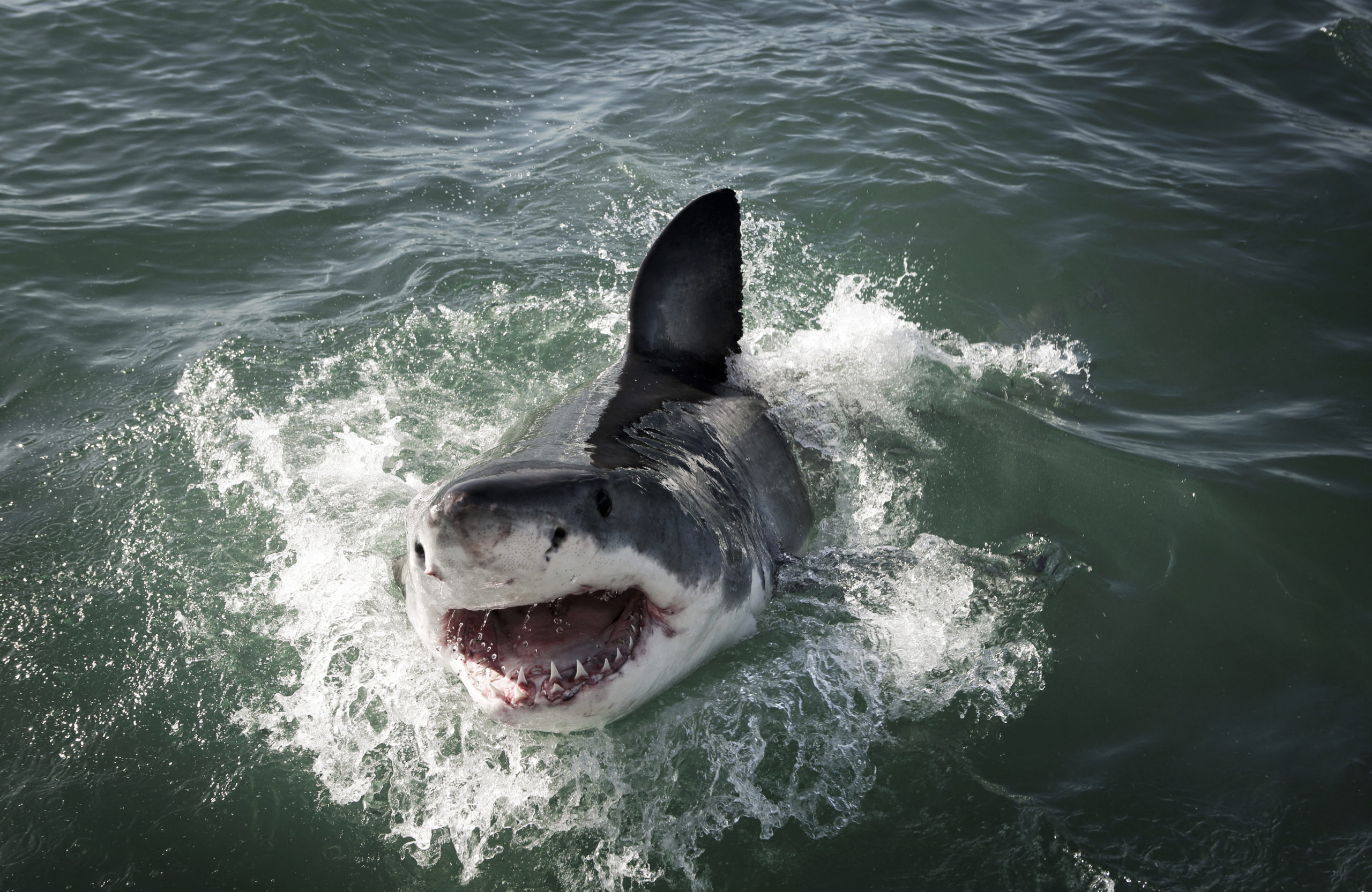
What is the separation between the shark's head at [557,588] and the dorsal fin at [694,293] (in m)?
1.42

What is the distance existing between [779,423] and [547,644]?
1.95 meters

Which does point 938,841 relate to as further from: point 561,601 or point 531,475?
point 531,475

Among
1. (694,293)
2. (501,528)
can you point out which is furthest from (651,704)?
(694,293)

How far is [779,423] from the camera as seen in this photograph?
12.6ft

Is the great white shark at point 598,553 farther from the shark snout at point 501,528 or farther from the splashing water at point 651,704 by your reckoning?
the splashing water at point 651,704

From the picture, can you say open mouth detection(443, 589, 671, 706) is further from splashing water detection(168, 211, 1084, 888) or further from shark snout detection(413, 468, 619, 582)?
splashing water detection(168, 211, 1084, 888)

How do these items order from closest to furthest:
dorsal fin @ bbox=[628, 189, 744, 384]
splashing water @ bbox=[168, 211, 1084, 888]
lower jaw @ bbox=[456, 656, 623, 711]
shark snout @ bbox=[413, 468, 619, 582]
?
shark snout @ bbox=[413, 468, 619, 582], lower jaw @ bbox=[456, 656, 623, 711], splashing water @ bbox=[168, 211, 1084, 888], dorsal fin @ bbox=[628, 189, 744, 384]

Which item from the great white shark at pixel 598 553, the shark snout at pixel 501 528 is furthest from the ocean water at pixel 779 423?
the shark snout at pixel 501 528

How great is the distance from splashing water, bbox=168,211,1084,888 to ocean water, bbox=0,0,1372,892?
17mm

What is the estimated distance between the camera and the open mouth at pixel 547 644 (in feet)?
6.75

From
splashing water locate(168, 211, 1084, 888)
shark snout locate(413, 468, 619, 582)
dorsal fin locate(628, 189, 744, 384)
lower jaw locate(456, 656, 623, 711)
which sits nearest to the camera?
shark snout locate(413, 468, 619, 582)

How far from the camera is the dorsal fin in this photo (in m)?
3.74

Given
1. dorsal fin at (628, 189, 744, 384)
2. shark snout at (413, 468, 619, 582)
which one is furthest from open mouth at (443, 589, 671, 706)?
dorsal fin at (628, 189, 744, 384)

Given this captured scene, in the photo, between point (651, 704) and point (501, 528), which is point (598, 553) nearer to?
point (501, 528)
